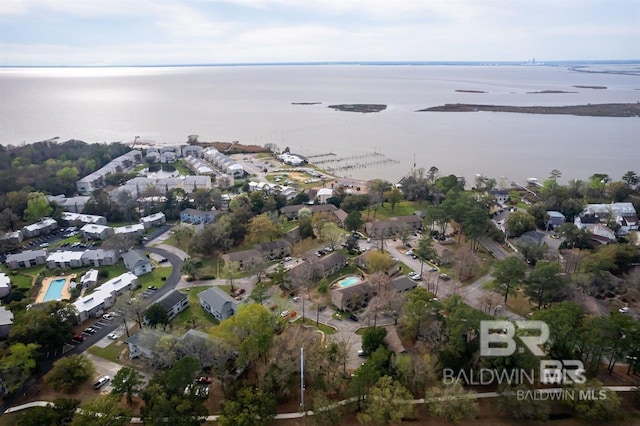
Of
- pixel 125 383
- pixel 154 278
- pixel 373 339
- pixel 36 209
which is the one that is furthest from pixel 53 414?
pixel 36 209

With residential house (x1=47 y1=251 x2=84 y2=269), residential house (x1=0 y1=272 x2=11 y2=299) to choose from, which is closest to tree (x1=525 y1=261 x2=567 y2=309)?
residential house (x1=47 y1=251 x2=84 y2=269)

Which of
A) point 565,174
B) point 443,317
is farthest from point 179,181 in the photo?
point 565,174

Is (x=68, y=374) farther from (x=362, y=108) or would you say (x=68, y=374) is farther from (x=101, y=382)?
(x=362, y=108)

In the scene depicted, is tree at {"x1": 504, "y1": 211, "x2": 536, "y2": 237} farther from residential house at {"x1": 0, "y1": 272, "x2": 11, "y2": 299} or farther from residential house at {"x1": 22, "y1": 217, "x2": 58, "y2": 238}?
residential house at {"x1": 22, "y1": 217, "x2": 58, "y2": 238}

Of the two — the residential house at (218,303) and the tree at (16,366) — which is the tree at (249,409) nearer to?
the residential house at (218,303)

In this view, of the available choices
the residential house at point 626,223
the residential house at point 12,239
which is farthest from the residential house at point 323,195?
the residential house at point 12,239

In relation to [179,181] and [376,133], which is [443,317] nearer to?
[179,181]
